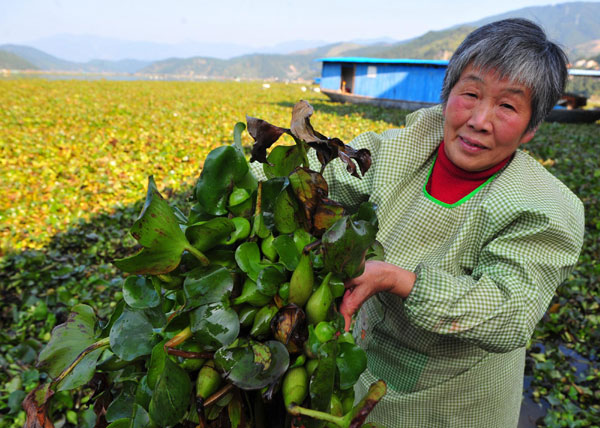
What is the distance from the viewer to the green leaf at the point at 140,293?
0.55 metres

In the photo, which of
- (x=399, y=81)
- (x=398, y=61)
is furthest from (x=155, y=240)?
(x=399, y=81)

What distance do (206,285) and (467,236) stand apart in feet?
2.28

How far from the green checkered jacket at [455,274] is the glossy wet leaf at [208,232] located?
1.39ft

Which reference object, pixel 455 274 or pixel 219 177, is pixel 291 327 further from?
pixel 455 274

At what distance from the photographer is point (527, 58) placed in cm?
91

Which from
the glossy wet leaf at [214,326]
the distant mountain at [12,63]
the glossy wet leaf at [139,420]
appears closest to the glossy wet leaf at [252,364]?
the glossy wet leaf at [214,326]

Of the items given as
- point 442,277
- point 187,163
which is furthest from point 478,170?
point 187,163

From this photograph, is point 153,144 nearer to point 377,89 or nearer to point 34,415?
point 34,415

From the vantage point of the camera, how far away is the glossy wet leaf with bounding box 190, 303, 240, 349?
492mm

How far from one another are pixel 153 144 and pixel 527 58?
5.25 m

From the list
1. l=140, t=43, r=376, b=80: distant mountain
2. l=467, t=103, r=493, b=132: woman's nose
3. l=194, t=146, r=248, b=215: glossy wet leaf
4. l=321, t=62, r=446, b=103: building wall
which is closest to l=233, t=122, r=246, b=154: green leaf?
l=194, t=146, r=248, b=215: glossy wet leaf

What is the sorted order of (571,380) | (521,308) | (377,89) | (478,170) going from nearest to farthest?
(521,308)
(478,170)
(571,380)
(377,89)

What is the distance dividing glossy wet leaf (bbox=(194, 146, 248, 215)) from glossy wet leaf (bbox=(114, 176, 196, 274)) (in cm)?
8

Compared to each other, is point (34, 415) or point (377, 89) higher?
point (34, 415)
